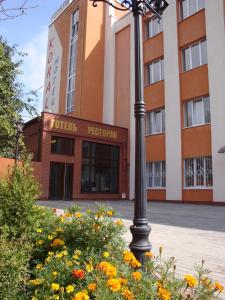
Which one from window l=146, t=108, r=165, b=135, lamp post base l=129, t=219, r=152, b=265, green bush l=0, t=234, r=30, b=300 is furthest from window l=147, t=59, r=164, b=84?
green bush l=0, t=234, r=30, b=300

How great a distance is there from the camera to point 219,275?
16.3 ft

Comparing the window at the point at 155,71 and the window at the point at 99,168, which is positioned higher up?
the window at the point at 155,71

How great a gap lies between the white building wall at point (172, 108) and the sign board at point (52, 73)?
12.0m

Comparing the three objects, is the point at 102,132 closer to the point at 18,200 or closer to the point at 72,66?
the point at 72,66

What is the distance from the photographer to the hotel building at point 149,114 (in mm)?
20109

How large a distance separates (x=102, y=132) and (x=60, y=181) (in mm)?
4614

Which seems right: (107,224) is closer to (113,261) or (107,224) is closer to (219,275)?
(113,261)

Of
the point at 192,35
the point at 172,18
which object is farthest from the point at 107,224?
the point at 172,18

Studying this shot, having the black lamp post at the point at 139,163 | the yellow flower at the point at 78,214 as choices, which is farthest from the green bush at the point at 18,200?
the black lamp post at the point at 139,163

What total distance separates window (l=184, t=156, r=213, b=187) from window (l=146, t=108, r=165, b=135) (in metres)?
3.35

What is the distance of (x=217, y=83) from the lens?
775 inches

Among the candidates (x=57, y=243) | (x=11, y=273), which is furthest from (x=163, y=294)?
(x=57, y=243)

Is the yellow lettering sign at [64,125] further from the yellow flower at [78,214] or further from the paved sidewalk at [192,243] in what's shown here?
the yellow flower at [78,214]

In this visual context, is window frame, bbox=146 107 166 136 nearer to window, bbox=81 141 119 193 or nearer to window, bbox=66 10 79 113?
window, bbox=81 141 119 193
